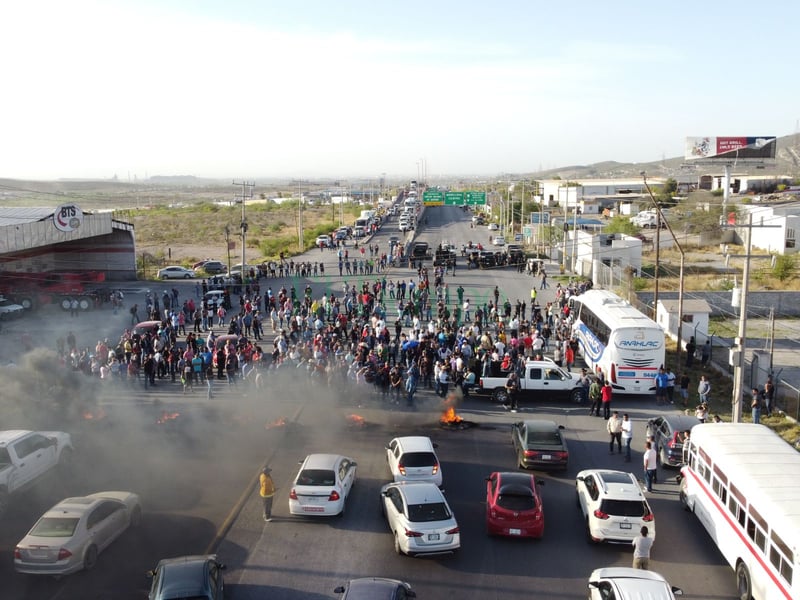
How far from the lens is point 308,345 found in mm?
27375

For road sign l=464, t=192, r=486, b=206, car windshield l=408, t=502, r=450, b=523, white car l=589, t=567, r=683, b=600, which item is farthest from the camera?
road sign l=464, t=192, r=486, b=206

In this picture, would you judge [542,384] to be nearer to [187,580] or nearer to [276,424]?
[276,424]

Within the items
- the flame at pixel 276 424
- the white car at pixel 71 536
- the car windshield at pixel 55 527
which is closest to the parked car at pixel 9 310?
the flame at pixel 276 424

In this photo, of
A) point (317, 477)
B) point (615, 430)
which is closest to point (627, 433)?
point (615, 430)

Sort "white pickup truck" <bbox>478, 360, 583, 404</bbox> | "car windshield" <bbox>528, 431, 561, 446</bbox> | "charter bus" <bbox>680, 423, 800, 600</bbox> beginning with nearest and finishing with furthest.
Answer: "charter bus" <bbox>680, 423, 800, 600</bbox>
"car windshield" <bbox>528, 431, 561, 446</bbox>
"white pickup truck" <bbox>478, 360, 583, 404</bbox>

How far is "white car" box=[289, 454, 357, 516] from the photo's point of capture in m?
14.7

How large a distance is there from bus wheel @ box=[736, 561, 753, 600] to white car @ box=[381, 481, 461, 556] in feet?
15.3

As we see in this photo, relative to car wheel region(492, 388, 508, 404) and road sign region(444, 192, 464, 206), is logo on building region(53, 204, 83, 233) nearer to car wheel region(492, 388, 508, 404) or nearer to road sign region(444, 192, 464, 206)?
car wheel region(492, 388, 508, 404)

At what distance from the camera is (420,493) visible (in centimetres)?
1386

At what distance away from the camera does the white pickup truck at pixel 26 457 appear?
15.4m

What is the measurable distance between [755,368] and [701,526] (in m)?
12.4

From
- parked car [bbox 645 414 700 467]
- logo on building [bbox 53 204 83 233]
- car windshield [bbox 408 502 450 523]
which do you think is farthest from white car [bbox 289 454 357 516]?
logo on building [bbox 53 204 83 233]

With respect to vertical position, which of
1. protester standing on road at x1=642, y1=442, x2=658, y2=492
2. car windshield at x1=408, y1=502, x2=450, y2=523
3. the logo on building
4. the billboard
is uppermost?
the billboard

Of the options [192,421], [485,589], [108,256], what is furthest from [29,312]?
[485,589]
